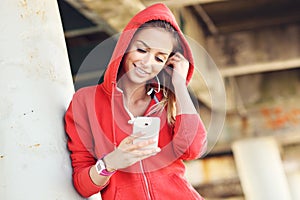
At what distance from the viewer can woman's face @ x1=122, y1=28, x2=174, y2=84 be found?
2555 millimetres

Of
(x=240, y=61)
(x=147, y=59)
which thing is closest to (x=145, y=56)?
(x=147, y=59)

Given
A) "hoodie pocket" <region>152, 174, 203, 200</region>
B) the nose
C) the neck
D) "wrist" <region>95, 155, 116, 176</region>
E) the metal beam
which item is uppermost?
the metal beam

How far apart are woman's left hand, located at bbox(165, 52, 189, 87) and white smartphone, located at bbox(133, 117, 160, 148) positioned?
40cm

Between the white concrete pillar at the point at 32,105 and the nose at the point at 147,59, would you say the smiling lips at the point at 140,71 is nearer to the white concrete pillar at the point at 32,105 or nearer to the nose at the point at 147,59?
the nose at the point at 147,59

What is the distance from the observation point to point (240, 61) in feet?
28.5

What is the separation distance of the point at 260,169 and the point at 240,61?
364 centimetres

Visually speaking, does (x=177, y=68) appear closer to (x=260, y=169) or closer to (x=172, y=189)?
(x=172, y=189)

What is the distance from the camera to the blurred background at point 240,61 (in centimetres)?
743

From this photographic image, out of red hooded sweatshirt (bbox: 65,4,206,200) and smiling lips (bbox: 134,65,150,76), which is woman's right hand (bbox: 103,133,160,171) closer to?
red hooded sweatshirt (bbox: 65,4,206,200)

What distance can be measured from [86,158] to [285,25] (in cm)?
658

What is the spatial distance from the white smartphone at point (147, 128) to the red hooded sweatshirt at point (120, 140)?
0.74ft

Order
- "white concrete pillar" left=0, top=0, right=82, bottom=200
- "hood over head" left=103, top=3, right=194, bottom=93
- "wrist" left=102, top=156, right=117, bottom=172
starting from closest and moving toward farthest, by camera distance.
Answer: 1. "wrist" left=102, top=156, right=117, bottom=172
2. "white concrete pillar" left=0, top=0, right=82, bottom=200
3. "hood over head" left=103, top=3, right=194, bottom=93

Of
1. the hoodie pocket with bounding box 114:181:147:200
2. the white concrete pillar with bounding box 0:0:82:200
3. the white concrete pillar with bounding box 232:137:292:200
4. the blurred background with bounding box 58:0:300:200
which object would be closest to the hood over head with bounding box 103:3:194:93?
Result: the white concrete pillar with bounding box 0:0:82:200

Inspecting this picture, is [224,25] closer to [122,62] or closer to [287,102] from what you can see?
[287,102]
